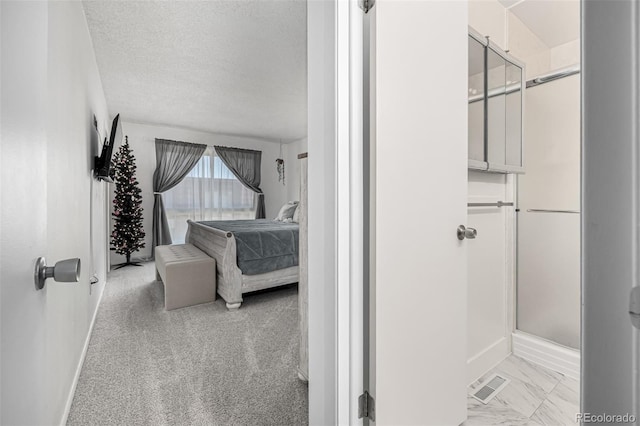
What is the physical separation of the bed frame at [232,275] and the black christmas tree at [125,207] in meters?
2.31

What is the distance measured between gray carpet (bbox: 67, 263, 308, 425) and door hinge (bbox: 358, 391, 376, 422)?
0.54 meters

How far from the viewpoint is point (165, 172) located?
5836mm

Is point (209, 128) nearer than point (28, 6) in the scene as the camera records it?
No

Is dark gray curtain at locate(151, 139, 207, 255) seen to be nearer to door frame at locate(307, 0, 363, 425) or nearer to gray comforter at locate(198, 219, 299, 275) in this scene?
gray comforter at locate(198, 219, 299, 275)

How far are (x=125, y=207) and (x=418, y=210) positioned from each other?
5268 millimetres

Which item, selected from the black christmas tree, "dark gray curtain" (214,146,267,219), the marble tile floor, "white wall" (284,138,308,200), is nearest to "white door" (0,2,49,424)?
the marble tile floor

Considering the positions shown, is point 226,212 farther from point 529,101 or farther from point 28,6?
point 28,6

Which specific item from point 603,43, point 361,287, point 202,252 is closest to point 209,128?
point 202,252

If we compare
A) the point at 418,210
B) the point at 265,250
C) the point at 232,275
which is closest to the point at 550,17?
the point at 418,210

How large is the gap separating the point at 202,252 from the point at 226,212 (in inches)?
120

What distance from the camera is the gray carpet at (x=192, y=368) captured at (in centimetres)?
156

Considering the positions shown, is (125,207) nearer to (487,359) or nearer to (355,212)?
(355,212)

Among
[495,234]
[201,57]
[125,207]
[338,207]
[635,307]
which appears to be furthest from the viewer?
[125,207]

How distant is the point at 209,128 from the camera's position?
5934 millimetres
